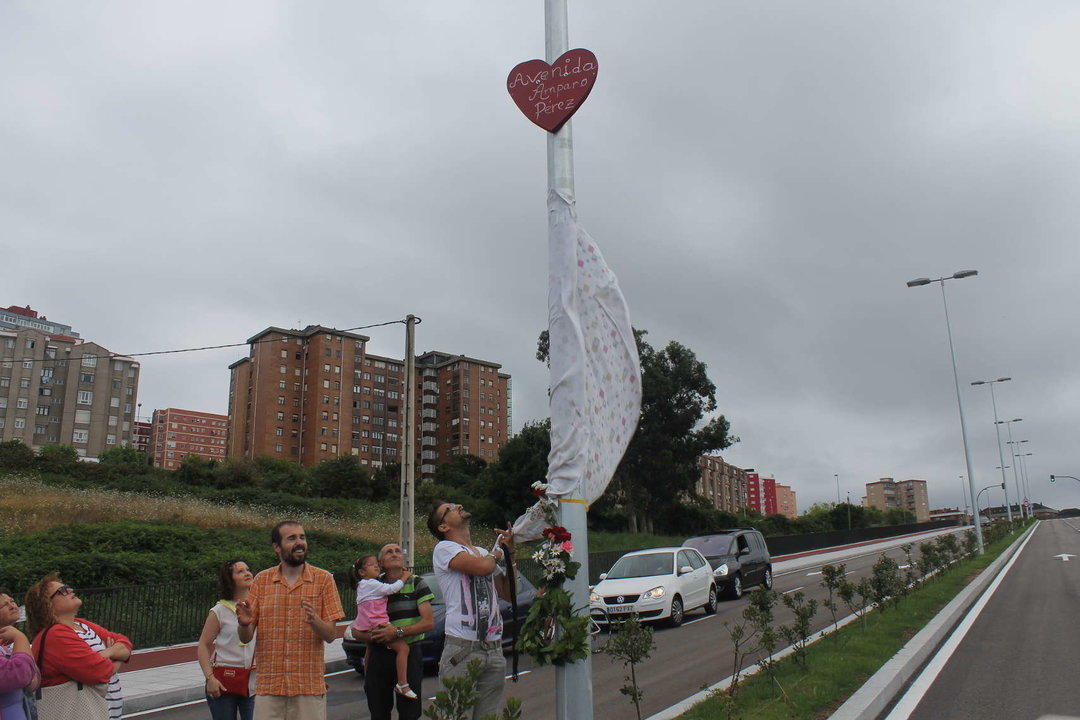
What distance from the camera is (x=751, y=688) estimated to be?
7453mm

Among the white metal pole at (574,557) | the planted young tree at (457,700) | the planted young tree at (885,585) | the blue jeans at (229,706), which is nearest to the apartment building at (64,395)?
the planted young tree at (885,585)

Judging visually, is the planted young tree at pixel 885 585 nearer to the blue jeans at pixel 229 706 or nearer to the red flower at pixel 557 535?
the red flower at pixel 557 535

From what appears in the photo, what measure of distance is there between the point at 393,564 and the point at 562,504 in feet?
5.82

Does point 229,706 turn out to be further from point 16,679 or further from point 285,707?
point 16,679

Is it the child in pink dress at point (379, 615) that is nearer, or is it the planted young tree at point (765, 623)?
the child in pink dress at point (379, 615)

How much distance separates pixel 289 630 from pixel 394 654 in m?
0.97

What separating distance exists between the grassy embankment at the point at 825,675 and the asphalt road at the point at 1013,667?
58 centimetres

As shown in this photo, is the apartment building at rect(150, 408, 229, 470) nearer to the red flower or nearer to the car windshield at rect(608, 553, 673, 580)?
the car windshield at rect(608, 553, 673, 580)

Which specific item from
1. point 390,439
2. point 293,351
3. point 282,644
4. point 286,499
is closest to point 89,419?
point 293,351

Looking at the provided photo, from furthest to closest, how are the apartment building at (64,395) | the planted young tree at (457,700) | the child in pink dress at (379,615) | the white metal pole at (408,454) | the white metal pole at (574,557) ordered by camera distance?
the apartment building at (64,395)
the white metal pole at (408,454)
the child in pink dress at (379,615)
the white metal pole at (574,557)
the planted young tree at (457,700)

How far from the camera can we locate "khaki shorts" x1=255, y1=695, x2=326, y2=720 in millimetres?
4035

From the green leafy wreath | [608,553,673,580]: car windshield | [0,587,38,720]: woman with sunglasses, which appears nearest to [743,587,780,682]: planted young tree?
the green leafy wreath

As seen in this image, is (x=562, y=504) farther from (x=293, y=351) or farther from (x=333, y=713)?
(x=293, y=351)

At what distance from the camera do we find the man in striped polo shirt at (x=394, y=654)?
191 inches
